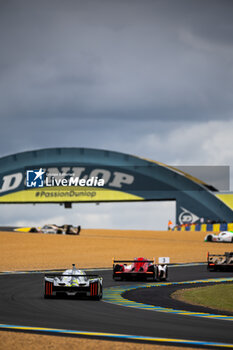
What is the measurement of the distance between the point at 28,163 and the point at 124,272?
212 ft

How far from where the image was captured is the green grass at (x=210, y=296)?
22094 millimetres

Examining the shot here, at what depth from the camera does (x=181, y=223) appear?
9019 cm

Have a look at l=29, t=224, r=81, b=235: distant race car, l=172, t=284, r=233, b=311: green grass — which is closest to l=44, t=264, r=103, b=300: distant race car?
l=172, t=284, r=233, b=311: green grass

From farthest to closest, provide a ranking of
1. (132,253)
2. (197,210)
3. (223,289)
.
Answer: (197,210) → (132,253) → (223,289)

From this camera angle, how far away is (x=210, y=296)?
24594mm

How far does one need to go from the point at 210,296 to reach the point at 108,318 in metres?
8.22

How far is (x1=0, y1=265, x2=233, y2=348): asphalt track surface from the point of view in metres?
14.9

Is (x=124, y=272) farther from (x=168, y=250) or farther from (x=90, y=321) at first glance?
(x=168, y=250)

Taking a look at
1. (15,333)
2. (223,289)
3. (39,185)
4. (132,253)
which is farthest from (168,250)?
(15,333)

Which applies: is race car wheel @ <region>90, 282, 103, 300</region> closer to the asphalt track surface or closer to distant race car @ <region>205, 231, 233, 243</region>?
the asphalt track surface

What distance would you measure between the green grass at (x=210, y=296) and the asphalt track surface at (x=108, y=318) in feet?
2.38

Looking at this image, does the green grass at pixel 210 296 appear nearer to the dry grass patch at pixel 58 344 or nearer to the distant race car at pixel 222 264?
the dry grass patch at pixel 58 344

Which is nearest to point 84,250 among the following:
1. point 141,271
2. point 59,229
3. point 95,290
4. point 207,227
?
point 59,229

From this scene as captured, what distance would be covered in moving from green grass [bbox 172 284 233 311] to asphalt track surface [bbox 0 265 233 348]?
2.38ft
